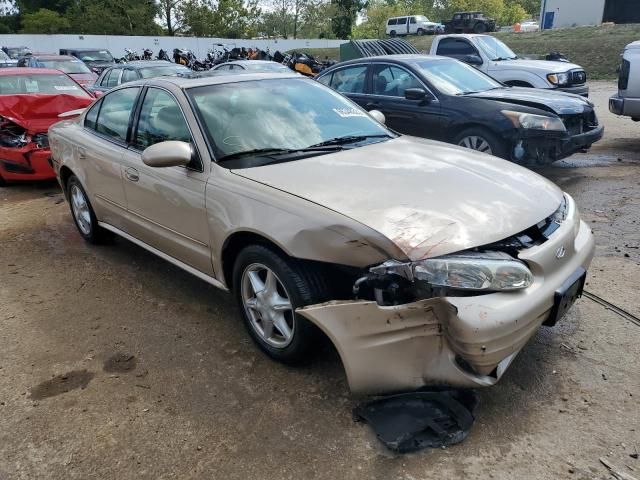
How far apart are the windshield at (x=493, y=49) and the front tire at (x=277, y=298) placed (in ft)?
30.5

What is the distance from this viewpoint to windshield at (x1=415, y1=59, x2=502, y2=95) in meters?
6.82

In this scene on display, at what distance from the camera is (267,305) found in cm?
297

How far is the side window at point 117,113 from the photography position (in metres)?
4.16

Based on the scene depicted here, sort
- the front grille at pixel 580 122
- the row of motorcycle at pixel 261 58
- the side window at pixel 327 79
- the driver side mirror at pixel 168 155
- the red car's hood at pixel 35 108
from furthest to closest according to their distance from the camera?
the row of motorcycle at pixel 261 58, the side window at pixel 327 79, the red car's hood at pixel 35 108, the front grille at pixel 580 122, the driver side mirror at pixel 168 155

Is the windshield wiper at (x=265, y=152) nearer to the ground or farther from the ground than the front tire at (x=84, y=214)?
farther from the ground

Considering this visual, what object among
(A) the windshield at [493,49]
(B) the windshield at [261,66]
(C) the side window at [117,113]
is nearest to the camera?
(C) the side window at [117,113]

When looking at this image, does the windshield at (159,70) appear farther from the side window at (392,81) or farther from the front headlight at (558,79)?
the front headlight at (558,79)

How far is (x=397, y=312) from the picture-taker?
2.32 m

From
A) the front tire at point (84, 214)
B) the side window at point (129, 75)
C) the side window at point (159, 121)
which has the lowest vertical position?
the front tire at point (84, 214)

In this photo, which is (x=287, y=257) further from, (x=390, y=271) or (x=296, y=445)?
(x=296, y=445)

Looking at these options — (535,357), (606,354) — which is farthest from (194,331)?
(606,354)

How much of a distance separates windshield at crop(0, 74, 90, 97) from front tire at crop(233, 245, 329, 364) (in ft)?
20.9

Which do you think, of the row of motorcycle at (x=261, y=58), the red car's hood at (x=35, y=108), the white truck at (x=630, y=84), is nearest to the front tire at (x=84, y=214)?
the red car's hood at (x=35, y=108)

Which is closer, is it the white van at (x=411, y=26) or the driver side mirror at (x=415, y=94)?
the driver side mirror at (x=415, y=94)
